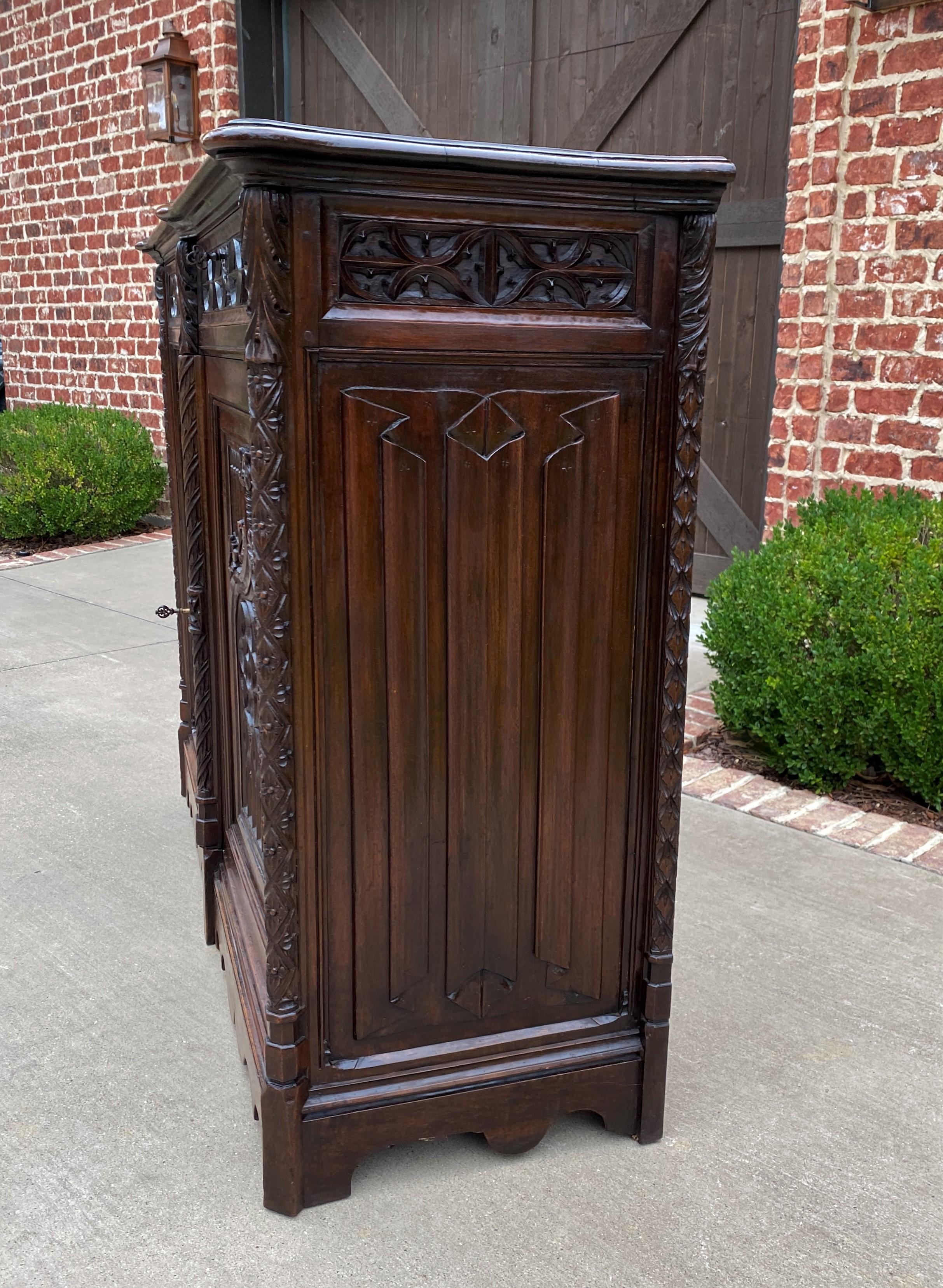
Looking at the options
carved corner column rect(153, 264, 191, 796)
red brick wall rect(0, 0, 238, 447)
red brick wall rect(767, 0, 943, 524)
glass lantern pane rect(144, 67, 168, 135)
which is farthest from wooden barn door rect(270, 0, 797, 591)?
carved corner column rect(153, 264, 191, 796)

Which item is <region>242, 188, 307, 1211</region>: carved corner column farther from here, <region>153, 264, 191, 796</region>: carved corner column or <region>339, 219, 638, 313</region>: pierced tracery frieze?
<region>153, 264, 191, 796</region>: carved corner column

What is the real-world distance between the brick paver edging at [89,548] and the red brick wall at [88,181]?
94 centimetres

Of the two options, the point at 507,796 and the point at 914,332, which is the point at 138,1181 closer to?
the point at 507,796

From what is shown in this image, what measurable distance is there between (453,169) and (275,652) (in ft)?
2.60

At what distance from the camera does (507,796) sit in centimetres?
209

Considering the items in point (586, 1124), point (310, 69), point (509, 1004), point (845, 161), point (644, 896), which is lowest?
point (586, 1124)

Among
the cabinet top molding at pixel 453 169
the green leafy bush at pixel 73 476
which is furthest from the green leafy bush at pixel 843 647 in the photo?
the green leafy bush at pixel 73 476

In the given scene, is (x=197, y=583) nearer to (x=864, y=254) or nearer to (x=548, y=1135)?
(x=548, y=1135)

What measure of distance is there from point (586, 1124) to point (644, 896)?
20.4 inches

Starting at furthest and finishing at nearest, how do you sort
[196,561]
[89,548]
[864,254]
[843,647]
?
1. [89,548]
2. [864,254]
3. [843,647]
4. [196,561]

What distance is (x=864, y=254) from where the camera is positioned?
4676mm

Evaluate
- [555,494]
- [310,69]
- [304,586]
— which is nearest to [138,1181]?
[304,586]

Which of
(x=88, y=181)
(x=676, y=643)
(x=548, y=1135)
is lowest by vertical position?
(x=548, y=1135)

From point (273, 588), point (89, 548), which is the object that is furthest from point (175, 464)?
point (89, 548)
